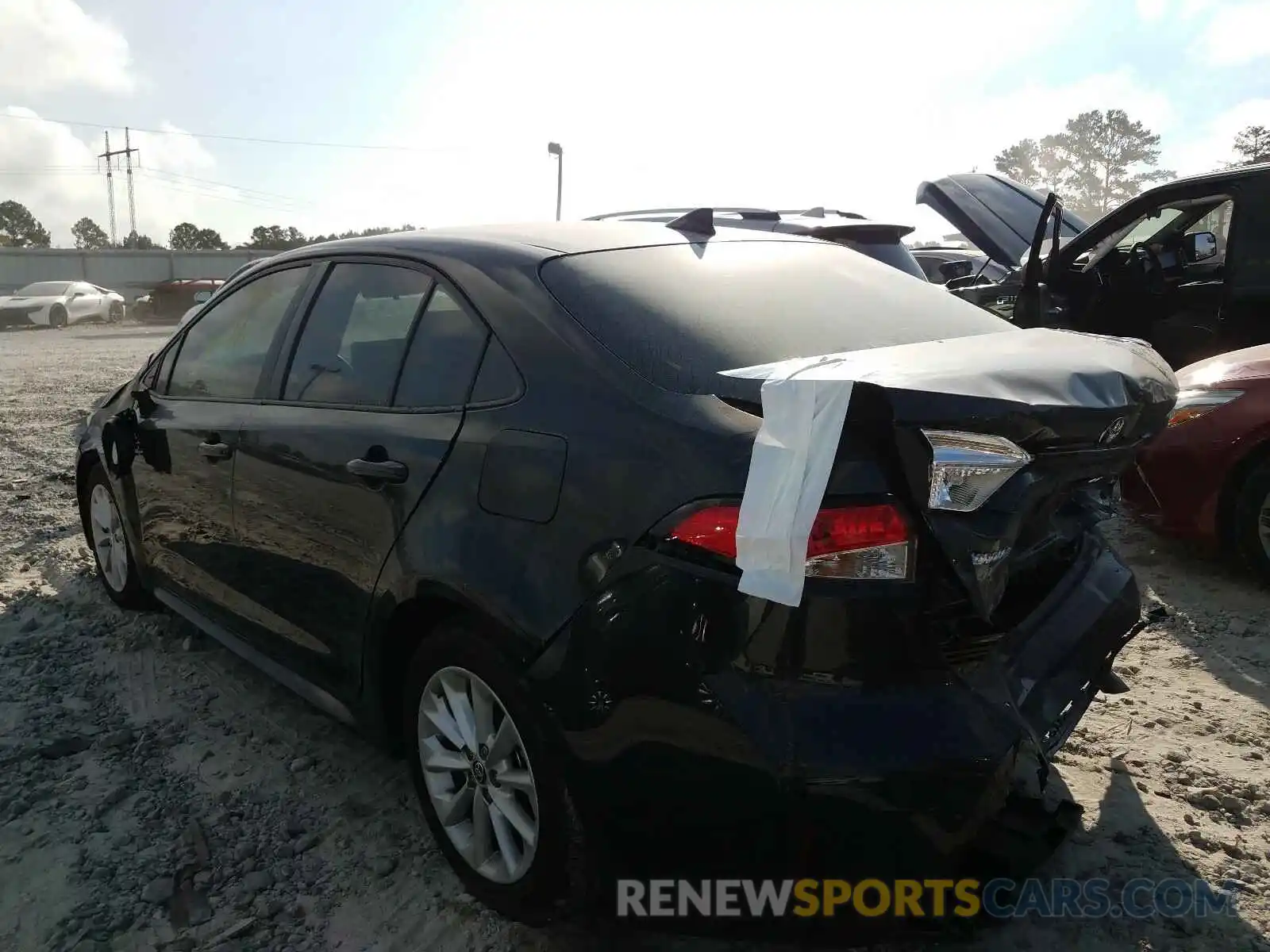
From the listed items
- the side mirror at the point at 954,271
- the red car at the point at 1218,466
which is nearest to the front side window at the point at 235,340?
the red car at the point at 1218,466

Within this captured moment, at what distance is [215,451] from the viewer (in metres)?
3.22

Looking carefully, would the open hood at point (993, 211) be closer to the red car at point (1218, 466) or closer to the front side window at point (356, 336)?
the red car at point (1218, 466)

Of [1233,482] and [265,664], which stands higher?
[1233,482]

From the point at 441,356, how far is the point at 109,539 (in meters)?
2.76

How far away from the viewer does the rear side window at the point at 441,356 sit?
2373 millimetres

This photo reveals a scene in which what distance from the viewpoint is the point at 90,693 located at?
357 centimetres

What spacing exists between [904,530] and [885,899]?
70 centimetres

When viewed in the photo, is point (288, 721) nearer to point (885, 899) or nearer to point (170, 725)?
point (170, 725)

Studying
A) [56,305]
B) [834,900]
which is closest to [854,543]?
[834,900]

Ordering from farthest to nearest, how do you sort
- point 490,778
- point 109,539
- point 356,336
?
point 109,539 < point 356,336 < point 490,778

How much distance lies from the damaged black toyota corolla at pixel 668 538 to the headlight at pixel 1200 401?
219cm

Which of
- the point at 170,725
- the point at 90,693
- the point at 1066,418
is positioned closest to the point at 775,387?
the point at 1066,418

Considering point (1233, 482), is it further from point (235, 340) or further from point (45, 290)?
point (45, 290)

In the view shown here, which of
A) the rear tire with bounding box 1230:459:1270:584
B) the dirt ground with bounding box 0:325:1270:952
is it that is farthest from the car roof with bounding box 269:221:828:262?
the rear tire with bounding box 1230:459:1270:584
